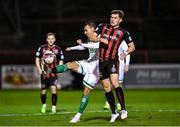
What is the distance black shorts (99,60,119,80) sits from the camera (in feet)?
36.7

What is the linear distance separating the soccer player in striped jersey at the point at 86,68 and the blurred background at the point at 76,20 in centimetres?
1950

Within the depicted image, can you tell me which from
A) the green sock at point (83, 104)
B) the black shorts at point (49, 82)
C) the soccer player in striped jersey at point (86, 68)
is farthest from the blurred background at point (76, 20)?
the green sock at point (83, 104)

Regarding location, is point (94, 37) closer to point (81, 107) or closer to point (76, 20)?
point (81, 107)

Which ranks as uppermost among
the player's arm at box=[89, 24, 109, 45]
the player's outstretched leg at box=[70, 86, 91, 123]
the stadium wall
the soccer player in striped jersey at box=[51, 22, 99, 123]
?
the player's arm at box=[89, 24, 109, 45]

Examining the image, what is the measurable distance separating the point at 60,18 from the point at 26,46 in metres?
3.21

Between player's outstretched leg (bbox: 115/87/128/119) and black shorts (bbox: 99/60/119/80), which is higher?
black shorts (bbox: 99/60/119/80)

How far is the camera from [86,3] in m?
35.5

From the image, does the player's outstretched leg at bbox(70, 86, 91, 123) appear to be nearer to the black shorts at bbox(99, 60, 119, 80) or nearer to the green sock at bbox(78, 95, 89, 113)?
the green sock at bbox(78, 95, 89, 113)

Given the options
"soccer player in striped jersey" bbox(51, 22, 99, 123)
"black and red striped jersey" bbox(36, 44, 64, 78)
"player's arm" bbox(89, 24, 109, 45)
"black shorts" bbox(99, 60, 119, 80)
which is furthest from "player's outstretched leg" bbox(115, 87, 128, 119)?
"black and red striped jersey" bbox(36, 44, 64, 78)

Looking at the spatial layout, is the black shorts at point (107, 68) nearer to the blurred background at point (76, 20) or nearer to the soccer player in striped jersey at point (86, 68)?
the soccer player in striped jersey at point (86, 68)

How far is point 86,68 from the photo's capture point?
11.7 metres

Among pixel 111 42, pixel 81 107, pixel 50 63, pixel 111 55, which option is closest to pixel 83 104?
pixel 81 107

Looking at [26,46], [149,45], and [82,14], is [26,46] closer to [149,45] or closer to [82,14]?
[82,14]

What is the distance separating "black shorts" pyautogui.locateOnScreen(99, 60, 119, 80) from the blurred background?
20024mm
